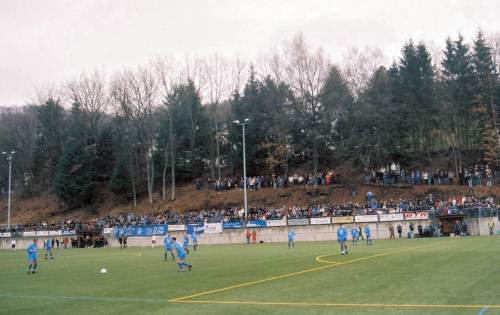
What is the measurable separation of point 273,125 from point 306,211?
2043 cm

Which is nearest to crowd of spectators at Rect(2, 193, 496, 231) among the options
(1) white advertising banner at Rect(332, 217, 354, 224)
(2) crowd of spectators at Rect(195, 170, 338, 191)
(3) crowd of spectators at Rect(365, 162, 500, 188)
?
(1) white advertising banner at Rect(332, 217, 354, 224)

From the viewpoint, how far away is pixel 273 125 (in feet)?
250

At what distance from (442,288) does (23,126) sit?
97.8 meters

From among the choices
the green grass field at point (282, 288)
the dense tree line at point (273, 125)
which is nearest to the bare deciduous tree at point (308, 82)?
the dense tree line at point (273, 125)

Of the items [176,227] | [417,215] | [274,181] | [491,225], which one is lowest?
[491,225]

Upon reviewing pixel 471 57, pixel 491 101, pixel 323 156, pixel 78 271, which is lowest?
pixel 78 271

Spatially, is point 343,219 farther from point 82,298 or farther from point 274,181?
point 82,298

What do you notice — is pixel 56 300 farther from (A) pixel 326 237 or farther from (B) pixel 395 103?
(B) pixel 395 103

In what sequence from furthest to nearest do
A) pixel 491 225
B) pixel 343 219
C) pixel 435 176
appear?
pixel 435 176
pixel 343 219
pixel 491 225

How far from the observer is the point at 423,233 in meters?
51.1

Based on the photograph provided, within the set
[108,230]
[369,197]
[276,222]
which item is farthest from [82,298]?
[108,230]

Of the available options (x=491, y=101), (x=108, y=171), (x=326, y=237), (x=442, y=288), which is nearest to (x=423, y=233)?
(x=326, y=237)

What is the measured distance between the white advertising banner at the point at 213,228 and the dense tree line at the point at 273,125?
17.2 metres

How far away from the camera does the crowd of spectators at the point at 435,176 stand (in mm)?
58625
